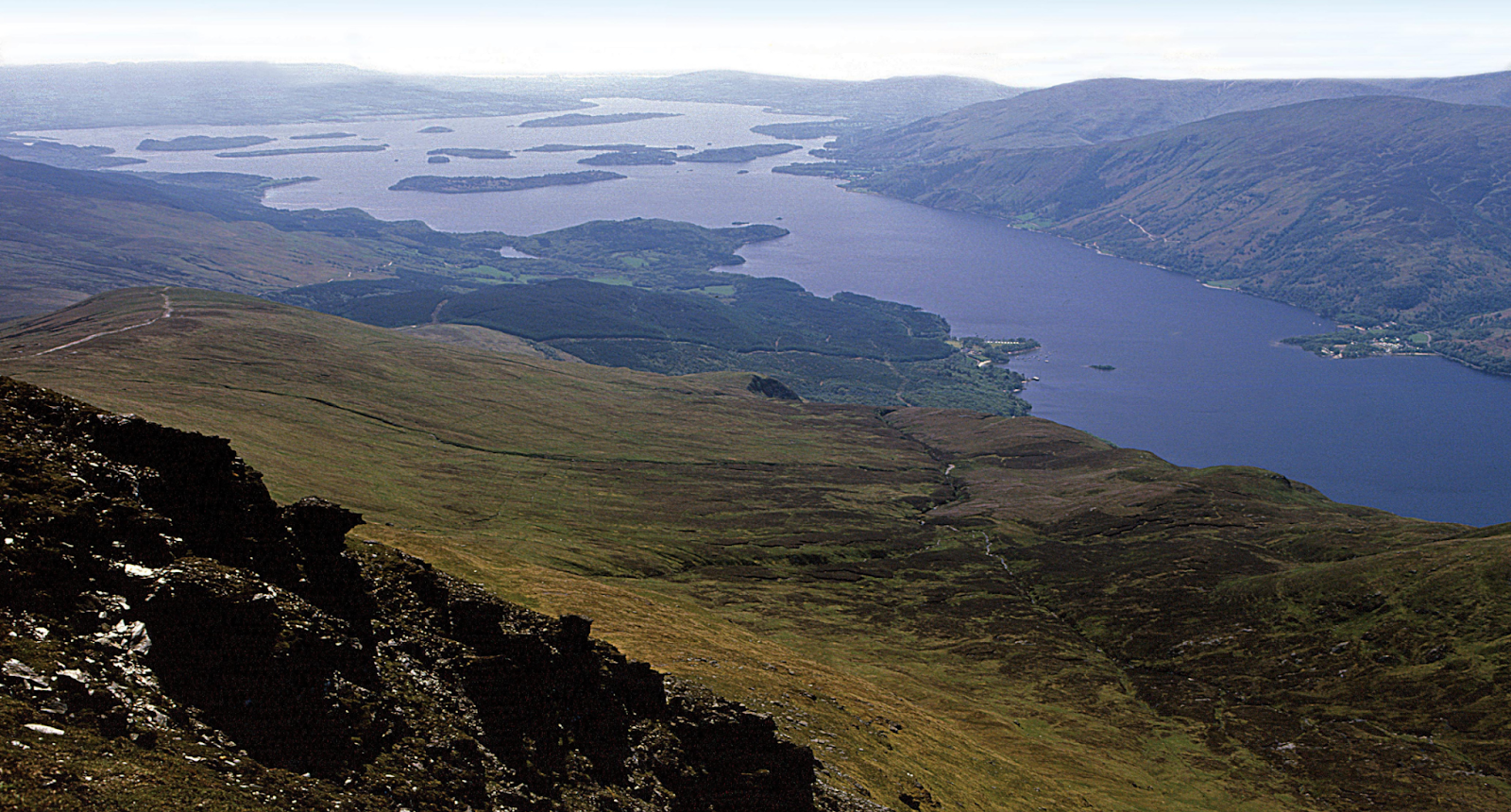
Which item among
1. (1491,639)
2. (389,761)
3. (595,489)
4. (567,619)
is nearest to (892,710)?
(567,619)

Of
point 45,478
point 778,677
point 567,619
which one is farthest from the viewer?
point 778,677

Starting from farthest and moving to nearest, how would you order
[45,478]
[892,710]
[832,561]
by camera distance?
1. [832,561]
2. [892,710]
3. [45,478]

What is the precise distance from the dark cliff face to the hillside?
656 inches

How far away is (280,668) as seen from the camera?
103 ft

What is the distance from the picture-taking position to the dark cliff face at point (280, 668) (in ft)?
90.1

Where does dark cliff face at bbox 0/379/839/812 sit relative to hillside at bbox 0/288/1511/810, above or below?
above

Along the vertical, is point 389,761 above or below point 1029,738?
above

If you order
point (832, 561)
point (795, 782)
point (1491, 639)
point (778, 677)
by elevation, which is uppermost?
point (795, 782)

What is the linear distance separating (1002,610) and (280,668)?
12823 centimetres

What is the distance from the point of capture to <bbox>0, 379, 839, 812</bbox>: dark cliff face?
27.5 meters

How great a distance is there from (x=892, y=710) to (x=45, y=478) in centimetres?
6958

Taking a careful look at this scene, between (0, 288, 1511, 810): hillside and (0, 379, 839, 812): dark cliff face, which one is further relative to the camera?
(0, 288, 1511, 810): hillside

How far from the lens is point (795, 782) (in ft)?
151

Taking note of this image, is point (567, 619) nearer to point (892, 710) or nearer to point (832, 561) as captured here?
point (892, 710)
